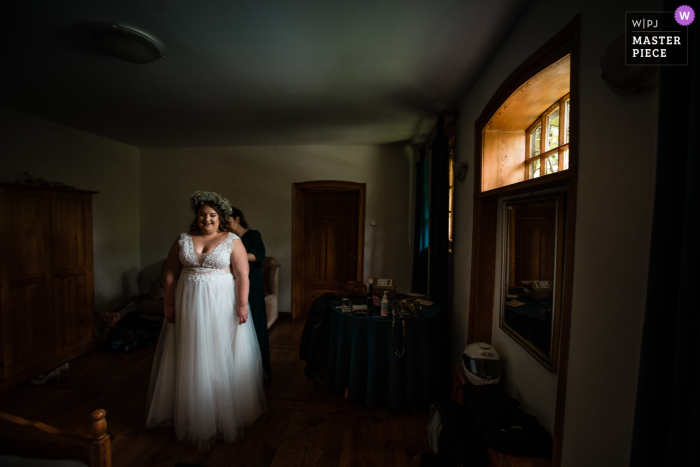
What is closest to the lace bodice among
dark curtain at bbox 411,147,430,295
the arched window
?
the arched window

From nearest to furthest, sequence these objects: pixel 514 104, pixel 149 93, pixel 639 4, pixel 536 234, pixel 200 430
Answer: pixel 639 4 < pixel 536 234 < pixel 514 104 < pixel 200 430 < pixel 149 93

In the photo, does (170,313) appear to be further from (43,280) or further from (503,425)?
(503,425)

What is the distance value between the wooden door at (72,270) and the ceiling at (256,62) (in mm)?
1063

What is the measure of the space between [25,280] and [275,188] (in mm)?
3017

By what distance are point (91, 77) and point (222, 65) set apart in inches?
46.7

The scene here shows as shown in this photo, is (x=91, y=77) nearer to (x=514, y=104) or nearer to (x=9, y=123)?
(x=9, y=123)

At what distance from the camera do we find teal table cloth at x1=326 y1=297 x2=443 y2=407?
7.77ft

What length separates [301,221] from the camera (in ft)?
16.0

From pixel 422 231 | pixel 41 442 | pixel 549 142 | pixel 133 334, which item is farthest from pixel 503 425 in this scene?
pixel 133 334

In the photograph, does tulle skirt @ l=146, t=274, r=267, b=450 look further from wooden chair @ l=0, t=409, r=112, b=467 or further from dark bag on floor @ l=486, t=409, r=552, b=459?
dark bag on floor @ l=486, t=409, r=552, b=459

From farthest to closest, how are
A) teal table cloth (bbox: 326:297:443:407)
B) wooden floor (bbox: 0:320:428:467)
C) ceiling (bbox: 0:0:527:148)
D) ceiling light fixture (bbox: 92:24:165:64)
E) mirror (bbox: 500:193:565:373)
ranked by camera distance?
teal table cloth (bbox: 326:297:443:407)
wooden floor (bbox: 0:320:428:467)
ceiling light fixture (bbox: 92:24:165:64)
ceiling (bbox: 0:0:527:148)
mirror (bbox: 500:193:565:373)

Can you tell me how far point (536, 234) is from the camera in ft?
5.56

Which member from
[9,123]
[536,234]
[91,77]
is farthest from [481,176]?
[9,123]

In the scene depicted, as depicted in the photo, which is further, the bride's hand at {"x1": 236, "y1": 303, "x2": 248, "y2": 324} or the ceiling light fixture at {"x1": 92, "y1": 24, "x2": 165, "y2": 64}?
the bride's hand at {"x1": 236, "y1": 303, "x2": 248, "y2": 324}
